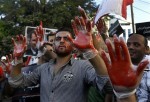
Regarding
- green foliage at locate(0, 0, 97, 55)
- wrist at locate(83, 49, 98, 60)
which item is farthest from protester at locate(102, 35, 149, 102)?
green foliage at locate(0, 0, 97, 55)

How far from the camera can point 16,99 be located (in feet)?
15.6

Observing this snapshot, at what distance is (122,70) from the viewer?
2166mm

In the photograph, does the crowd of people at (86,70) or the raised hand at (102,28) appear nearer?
the crowd of people at (86,70)

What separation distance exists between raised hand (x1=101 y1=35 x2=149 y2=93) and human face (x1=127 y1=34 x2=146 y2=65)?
138cm

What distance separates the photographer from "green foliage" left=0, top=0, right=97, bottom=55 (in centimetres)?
2547

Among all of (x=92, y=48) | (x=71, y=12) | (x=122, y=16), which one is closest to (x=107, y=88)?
(x=92, y=48)

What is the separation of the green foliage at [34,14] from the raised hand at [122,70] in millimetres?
22582

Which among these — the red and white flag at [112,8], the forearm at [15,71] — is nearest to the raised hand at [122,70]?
the forearm at [15,71]

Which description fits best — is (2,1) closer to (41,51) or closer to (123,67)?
(41,51)

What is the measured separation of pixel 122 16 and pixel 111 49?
2988 millimetres

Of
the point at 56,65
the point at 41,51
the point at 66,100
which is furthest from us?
the point at 41,51

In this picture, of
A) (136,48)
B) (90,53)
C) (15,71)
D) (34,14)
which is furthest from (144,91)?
(34,14)

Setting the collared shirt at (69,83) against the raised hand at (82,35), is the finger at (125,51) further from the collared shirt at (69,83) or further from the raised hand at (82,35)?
the collared shirt at (69,83)

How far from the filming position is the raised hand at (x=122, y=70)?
2135 mm
